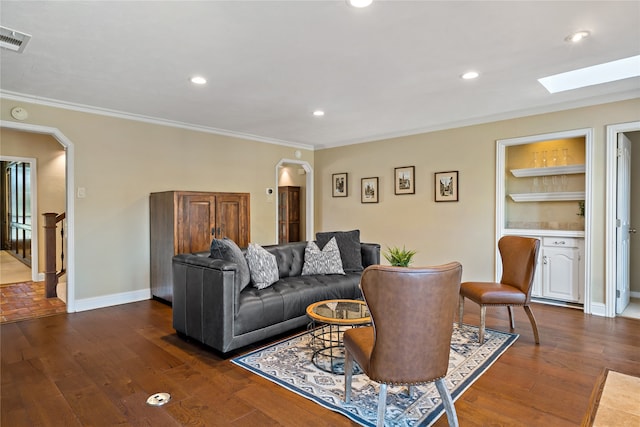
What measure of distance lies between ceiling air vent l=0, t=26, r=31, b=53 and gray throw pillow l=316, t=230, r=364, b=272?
329 centimetres

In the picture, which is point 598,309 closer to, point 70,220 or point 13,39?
point 13,39

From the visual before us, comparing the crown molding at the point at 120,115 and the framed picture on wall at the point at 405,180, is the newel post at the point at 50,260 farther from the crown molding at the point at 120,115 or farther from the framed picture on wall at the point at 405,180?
the framed picture on wall at the point at 405,180

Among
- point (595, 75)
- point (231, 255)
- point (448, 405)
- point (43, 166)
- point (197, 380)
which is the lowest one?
point (197, 380)

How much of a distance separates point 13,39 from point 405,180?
4.87 m

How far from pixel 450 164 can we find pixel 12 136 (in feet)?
22.1

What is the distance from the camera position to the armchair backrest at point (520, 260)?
3.26 meters

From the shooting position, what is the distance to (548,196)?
4875 millimetres

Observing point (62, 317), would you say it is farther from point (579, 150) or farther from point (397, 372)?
point (579, 150)

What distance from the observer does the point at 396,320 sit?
177 centimetres

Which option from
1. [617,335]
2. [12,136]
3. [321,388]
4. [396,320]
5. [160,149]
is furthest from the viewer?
[12,136]

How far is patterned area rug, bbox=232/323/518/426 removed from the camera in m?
2.13

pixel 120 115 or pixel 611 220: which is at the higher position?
pixel 120 115

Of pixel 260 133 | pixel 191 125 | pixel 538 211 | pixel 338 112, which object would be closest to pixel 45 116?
pixel 191 125

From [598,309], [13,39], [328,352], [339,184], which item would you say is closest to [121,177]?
[13,39]
